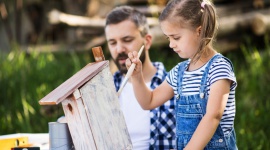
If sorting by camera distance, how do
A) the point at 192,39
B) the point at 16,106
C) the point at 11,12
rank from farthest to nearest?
the point at 11,12, the point at 16,106, the point at 192,39

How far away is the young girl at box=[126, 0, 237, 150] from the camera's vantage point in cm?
274

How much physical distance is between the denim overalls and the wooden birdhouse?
298 millimetres

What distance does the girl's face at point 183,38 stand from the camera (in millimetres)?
2822

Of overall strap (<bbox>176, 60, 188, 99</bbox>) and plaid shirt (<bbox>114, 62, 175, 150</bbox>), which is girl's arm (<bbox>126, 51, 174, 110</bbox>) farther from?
plaid shirt (<bbox>114, 62, 175, 150</bbox>)

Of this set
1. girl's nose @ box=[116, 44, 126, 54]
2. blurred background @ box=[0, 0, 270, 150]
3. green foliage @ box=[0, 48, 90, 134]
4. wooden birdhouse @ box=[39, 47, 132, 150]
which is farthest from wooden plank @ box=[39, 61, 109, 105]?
green foliage @ box=[0, 48, 90, 134]

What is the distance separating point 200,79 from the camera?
2.86 meters

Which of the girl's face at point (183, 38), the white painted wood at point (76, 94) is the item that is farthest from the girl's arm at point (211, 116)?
the white painted wood at point (76, 94)

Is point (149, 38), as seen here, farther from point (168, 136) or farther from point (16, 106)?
point (16, 106)

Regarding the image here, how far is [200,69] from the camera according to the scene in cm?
289

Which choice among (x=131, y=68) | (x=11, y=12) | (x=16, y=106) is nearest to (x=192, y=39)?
(x=131, y=68)

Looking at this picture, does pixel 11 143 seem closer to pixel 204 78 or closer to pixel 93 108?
pixel 93 108

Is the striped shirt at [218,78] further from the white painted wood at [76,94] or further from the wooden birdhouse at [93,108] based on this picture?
the white painted wood at [76,94]

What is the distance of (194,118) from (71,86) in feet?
2.18

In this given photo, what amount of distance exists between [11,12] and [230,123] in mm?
8441
